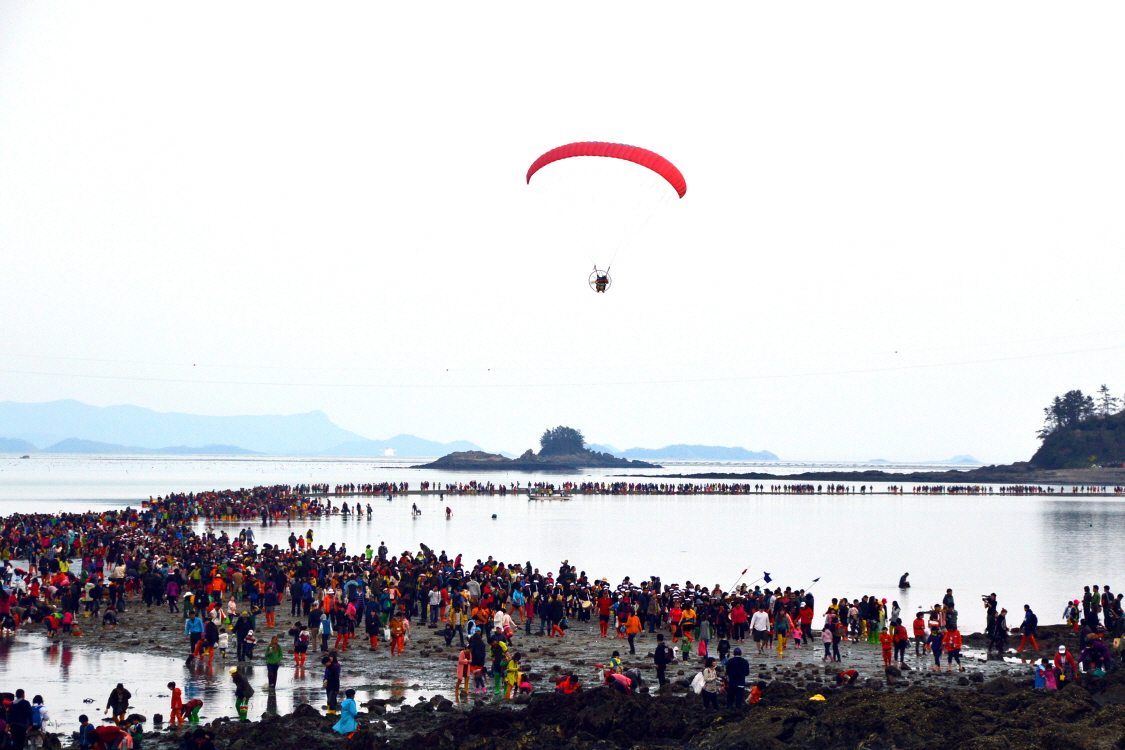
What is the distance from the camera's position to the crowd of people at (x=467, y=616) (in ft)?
54.2

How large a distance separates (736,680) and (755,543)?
32.3 meters

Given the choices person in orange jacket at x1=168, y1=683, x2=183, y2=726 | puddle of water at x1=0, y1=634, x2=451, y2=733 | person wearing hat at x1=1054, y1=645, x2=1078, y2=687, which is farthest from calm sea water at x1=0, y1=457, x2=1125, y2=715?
person wearing hat at x1=1054, y1=645, x2=1078, y2=687

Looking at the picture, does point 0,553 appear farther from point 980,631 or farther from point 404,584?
point 980,631

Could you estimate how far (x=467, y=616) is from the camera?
21609 mm

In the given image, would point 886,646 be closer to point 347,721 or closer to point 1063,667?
point 1063,667

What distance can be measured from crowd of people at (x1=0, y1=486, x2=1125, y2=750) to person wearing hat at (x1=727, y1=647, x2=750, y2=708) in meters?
0.03

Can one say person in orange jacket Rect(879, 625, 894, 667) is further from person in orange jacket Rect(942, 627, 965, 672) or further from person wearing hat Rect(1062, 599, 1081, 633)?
person wearing hat Rect(1062, 599, 1081, 633)

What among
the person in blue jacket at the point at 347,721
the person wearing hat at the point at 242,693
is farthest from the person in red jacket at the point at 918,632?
the person wearing hat at the point at 242,693

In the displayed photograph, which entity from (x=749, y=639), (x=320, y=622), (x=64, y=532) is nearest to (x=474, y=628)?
(x=320, y=622)

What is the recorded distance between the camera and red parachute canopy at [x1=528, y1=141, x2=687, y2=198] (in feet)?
88.7

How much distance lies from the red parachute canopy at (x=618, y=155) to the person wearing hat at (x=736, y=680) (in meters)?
17.2

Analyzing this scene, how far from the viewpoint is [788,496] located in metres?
98.8

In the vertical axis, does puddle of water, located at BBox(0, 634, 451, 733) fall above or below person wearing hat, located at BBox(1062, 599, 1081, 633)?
below

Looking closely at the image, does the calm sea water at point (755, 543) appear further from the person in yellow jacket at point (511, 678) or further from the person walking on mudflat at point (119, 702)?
the person in yellow jacket at point (511, 678)
